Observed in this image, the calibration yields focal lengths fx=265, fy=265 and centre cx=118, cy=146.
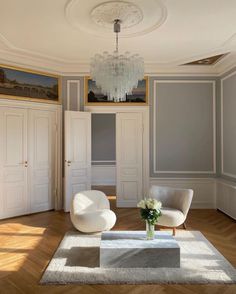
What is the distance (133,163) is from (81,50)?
9.58 ft

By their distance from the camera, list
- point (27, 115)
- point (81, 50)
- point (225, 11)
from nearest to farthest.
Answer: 1. point (225, 11)
2. point (81, 50)
3. point (27, 115)

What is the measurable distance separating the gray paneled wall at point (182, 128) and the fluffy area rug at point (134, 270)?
2.79 m

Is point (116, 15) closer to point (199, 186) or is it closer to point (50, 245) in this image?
point (50, 245)

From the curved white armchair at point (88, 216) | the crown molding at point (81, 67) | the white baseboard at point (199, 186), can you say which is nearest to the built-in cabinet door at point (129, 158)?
the white baseboard at point (199, 186)

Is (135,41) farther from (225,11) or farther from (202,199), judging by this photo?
(202,199)

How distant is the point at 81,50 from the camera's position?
17.8 ft

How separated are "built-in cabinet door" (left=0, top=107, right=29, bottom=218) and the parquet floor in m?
0.32

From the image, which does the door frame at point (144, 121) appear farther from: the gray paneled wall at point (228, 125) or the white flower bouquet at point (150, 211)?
the white flower bouquet at point (150, 211)

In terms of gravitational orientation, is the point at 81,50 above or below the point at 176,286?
above

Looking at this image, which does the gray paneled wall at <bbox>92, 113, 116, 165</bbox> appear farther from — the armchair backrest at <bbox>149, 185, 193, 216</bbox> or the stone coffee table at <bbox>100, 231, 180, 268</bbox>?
the stone coffee table at <bbox>100, 231, 180, 268</bbox>

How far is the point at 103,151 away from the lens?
34.6ft

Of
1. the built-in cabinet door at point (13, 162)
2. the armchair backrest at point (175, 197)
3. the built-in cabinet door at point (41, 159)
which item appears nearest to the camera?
the armchair backrest at point (175, 197)

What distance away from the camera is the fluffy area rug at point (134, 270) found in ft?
9.87

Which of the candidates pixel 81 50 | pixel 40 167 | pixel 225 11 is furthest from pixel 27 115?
pixel 225 11
